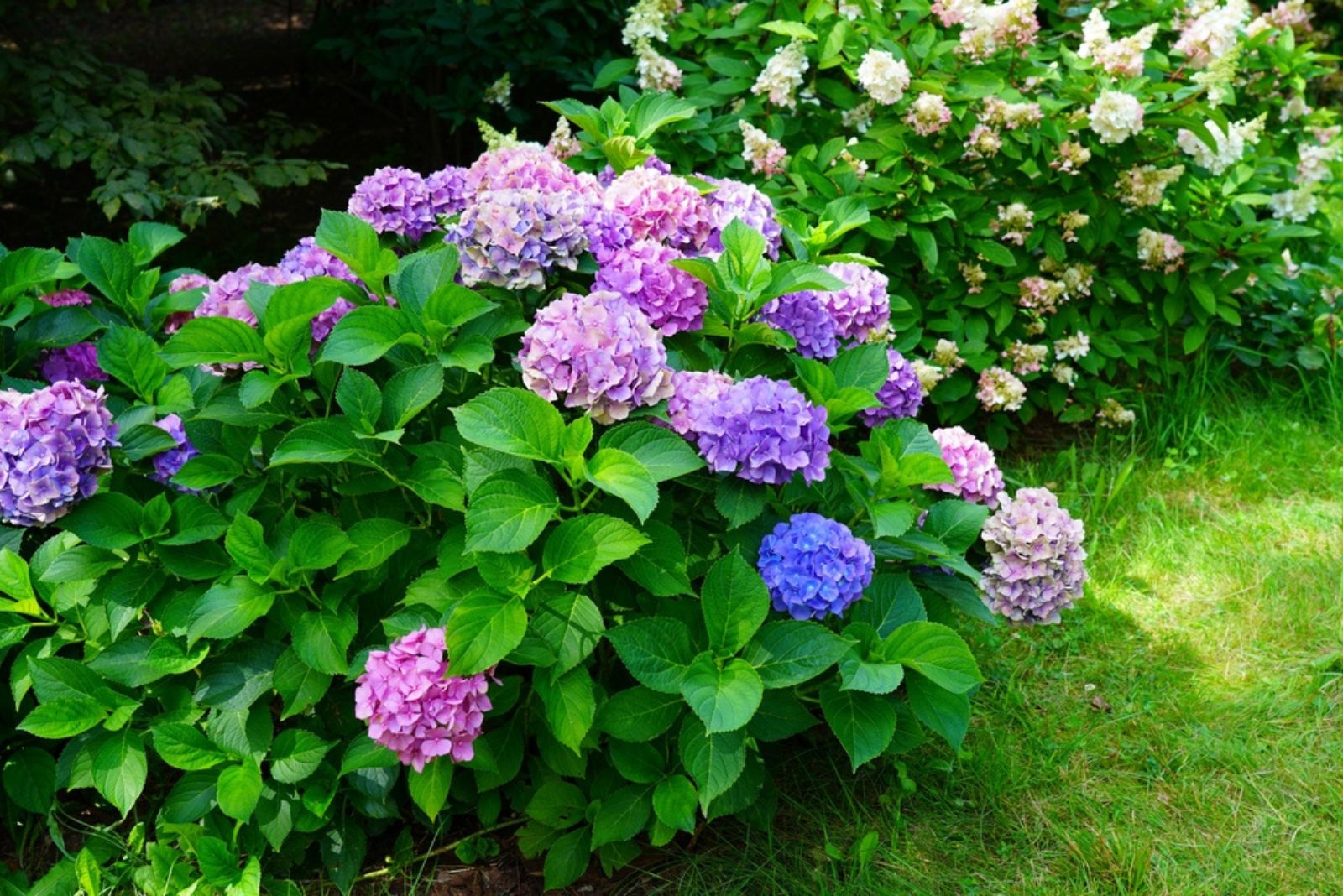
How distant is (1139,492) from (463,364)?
226 cm

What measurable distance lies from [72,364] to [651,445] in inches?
49.0

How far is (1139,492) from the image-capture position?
130 inches

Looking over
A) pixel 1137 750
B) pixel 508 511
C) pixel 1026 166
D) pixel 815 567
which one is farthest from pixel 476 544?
pixel 1026 166

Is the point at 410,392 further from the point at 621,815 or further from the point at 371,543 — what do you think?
the point at 621,815

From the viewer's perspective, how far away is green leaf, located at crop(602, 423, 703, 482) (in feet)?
5.58

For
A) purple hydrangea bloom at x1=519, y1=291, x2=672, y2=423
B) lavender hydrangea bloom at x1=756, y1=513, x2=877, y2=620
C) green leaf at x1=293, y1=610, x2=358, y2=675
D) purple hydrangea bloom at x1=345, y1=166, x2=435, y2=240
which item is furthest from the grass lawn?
purple hydrangea bloom at x1=345, y1=166, x2=435, y2=240

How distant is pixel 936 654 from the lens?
1784 mm

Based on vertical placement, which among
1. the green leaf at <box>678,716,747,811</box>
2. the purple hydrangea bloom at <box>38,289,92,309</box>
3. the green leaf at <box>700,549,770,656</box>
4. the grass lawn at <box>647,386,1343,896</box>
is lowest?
the grass lawn at <box>647,386,1343,896</box>

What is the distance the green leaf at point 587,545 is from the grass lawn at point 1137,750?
27.5 inches

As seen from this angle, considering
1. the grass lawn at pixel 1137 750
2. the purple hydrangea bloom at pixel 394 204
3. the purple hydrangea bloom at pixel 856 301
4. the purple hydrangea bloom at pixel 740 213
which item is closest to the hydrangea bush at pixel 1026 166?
the grass lawn at pixel 1137 750

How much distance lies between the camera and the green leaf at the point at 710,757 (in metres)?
1.68

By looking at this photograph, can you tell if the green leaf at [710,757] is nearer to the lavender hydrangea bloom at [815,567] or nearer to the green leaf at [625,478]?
the lavender hydrangea bloom at [815,567]

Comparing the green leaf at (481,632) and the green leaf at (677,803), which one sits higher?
the green leaf at (481,632)

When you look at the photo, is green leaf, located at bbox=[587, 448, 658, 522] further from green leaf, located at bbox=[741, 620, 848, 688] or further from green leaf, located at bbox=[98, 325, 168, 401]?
green leaf, located at bbox=[98, 325, 168, 401]
